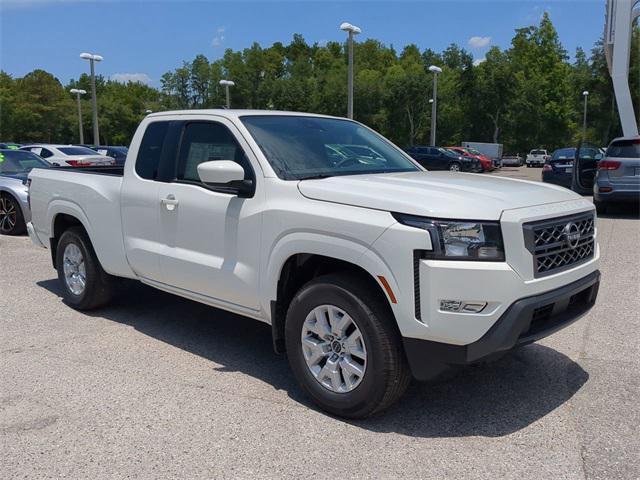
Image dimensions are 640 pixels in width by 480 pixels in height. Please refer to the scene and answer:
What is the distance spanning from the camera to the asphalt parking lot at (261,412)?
10.4ft

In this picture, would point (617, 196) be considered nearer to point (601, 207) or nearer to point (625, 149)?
point (625, 149)

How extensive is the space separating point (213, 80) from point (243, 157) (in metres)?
72.5

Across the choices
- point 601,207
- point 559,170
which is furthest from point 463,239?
point 559,170

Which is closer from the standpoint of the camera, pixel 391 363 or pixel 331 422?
pixel 391 363

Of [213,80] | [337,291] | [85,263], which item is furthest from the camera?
[213,80]

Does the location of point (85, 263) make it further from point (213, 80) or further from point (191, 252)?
point (213, 80)

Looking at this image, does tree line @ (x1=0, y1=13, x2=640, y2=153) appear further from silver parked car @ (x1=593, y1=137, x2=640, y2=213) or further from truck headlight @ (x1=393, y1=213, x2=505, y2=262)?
truck headlight @ (x1=393, y1=213, x2=505, y2=262)

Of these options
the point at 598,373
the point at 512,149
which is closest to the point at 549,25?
the point at 512,149

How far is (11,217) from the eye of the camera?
10727 millimetres

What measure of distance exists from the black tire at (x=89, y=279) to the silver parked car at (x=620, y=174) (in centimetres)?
1064

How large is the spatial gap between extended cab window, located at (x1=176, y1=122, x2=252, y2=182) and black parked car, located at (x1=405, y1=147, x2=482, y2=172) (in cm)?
3085

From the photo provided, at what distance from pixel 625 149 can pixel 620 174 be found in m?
0.52

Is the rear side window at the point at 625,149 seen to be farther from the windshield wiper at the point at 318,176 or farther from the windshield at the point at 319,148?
the windshield wiper at the point at 318,176

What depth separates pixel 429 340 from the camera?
10.8 feet
